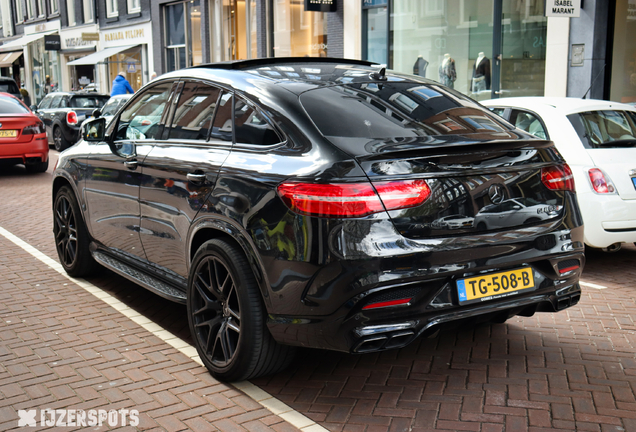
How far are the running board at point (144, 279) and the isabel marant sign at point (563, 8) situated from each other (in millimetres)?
8846

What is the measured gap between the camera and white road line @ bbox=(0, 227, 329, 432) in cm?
338

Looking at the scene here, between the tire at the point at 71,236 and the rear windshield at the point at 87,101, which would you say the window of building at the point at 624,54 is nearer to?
the tire at the point at 71,236

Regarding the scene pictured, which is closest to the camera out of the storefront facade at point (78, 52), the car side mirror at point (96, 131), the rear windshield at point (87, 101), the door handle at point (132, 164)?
the door handle at point (132, 164)

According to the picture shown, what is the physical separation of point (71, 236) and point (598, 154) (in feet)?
15.3

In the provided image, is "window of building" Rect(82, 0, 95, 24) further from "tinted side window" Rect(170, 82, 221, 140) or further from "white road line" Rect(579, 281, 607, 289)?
"white road line" Rect(579, 281, 607, 289)

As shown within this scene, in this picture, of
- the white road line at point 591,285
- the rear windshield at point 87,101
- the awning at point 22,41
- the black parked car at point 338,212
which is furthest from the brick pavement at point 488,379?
the awning at point 22,41

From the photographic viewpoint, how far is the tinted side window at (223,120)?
13.1 feet

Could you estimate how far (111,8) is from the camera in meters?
30.9

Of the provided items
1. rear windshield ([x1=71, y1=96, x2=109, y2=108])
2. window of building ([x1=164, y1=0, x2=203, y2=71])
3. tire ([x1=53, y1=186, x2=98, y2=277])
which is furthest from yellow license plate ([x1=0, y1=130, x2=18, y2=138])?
window of building ([x1=164, y1=0, x2=203, y2=71])

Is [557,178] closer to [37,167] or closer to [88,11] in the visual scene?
[37,167]

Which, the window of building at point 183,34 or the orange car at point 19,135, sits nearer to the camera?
the orange car at point 19,135

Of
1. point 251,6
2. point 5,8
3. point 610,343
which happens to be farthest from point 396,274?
point 5,8

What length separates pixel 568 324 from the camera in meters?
4.77

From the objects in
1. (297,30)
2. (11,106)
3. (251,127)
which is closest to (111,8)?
(297,30)
